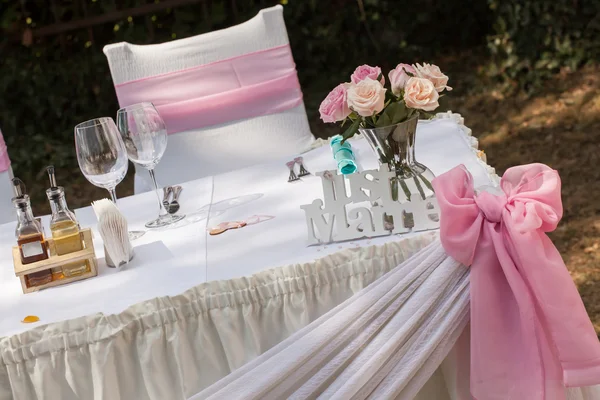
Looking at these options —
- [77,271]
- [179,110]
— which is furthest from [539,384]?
[179,110]

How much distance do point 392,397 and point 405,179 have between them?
1.30ft

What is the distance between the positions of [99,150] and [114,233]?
0.19 m

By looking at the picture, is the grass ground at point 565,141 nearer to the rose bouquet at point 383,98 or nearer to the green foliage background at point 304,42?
the green foliage background at point 304,42

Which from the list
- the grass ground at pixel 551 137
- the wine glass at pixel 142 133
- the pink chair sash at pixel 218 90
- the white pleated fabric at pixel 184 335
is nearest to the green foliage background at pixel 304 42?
the grass ground at pixel 551 137

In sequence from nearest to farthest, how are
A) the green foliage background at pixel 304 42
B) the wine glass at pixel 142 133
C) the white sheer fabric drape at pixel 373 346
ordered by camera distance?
the white sheer fabric drape at pixel 373 346 → the wine glass at pixel 142 133 → the green foliage background at pixel 304 42

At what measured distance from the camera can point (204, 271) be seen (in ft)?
4.57

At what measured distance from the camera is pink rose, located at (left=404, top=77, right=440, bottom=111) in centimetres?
137

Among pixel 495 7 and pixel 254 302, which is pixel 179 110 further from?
pixel 495 7

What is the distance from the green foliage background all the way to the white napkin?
363cm

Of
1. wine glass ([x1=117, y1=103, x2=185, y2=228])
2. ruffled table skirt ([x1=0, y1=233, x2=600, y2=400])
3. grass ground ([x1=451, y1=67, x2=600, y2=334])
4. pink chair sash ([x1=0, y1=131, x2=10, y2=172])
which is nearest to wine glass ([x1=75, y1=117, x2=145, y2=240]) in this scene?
wine glass ([x1=117, y1=103, x2=185, y2=228])

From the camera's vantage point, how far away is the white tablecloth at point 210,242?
135 centimetres

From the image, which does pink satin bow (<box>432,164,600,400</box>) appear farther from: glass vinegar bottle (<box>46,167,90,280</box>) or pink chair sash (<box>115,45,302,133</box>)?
pink chair sash (<box>115,45,302,133</box>)

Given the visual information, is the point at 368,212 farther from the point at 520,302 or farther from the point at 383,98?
the point at 520,302

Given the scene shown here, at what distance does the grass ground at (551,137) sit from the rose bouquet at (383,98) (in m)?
1.69
